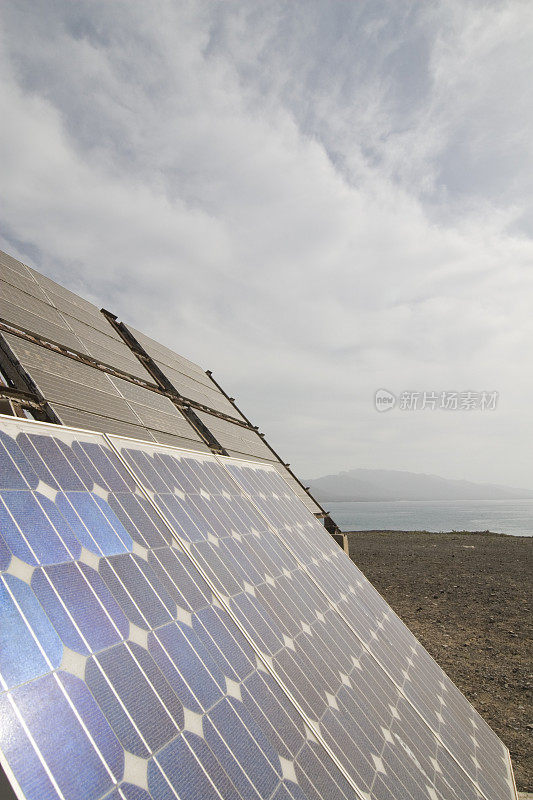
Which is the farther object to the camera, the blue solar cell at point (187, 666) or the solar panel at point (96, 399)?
the solar panel at point (96, 399)

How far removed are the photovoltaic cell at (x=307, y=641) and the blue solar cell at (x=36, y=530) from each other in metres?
1.75

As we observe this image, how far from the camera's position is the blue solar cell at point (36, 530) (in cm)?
335

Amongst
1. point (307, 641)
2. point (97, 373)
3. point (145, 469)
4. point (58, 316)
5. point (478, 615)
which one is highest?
point (58, 316)

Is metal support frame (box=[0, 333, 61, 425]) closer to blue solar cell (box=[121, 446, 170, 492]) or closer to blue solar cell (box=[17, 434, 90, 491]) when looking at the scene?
blue solar cell (box=[121, 446, 170, 492])

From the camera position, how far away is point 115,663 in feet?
10.7

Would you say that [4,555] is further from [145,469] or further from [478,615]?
[478,615]

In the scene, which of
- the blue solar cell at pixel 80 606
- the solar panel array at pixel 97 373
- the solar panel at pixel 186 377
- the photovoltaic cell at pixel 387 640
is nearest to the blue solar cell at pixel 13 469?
the blue solar cell at pixel 80 606

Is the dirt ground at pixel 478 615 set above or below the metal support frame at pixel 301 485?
below

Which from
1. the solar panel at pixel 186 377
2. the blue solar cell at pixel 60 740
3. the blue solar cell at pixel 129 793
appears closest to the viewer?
the blue solar cell at pixel 60 740

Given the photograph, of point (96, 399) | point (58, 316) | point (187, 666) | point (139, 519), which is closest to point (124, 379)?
point (58, 316)

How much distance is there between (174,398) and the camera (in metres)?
13.9

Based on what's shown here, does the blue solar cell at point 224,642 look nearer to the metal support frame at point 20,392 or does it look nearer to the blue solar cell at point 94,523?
the blue solar cell at point 94,523

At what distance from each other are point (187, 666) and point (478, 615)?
18678 millimetres

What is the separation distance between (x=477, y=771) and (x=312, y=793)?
14.5ft
